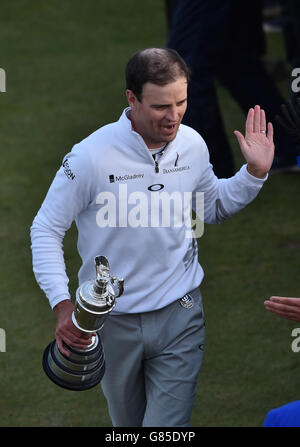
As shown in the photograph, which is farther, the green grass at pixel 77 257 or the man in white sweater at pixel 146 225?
A: the green grass at pixel 77 257

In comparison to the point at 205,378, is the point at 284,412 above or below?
above

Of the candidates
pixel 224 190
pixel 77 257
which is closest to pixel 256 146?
pixel 224 190

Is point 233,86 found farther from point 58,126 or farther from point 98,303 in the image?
point 98,303

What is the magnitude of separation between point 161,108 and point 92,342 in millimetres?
861

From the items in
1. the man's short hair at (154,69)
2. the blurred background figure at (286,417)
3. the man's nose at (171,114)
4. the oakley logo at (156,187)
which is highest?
the man's short hair at (154,69)

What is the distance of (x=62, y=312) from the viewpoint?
130 inches

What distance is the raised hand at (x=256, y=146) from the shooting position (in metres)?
3.62

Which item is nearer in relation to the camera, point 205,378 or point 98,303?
point 98,303

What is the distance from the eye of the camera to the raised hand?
362 cm

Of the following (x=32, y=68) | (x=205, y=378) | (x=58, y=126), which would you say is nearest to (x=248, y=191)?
(x=205, y=378)

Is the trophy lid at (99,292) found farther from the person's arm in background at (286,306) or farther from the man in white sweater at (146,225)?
the person's arm in background at (286,306)

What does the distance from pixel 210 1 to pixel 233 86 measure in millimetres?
1093

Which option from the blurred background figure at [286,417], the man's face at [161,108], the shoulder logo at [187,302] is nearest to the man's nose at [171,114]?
the man's face at [161,108]

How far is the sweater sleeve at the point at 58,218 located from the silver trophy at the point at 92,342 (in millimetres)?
197
